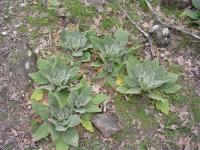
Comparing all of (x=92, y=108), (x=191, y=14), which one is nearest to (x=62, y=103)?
(x=92, y=108)

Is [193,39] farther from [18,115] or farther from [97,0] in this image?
[18,115]

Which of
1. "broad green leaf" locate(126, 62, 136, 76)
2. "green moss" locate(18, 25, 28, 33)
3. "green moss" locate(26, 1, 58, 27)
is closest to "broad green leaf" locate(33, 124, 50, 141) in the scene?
"broad green leaf" locate(126, 62, 136, 76)

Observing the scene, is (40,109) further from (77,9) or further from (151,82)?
(77,9)

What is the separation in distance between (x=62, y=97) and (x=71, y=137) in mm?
703

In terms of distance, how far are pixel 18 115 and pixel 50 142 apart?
712 mm

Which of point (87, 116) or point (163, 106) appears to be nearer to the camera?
point (87, 116)

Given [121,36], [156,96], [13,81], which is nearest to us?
[156,96]

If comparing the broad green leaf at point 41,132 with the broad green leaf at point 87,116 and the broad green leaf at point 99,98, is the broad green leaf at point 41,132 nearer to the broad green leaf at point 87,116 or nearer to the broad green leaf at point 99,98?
the broad green leaf at point 87,116

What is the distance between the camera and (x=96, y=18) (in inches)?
279

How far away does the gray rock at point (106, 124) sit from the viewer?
18.3 ft

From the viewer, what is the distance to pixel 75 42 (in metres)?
6.39

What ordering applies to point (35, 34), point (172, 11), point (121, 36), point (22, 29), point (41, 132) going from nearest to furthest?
point (41, 132) → point (121, 36) → point (35, 34) → point (22, 29) → point (172, 11)

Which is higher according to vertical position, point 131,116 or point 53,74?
point 53,74

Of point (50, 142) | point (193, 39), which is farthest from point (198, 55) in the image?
point (50, 142)
